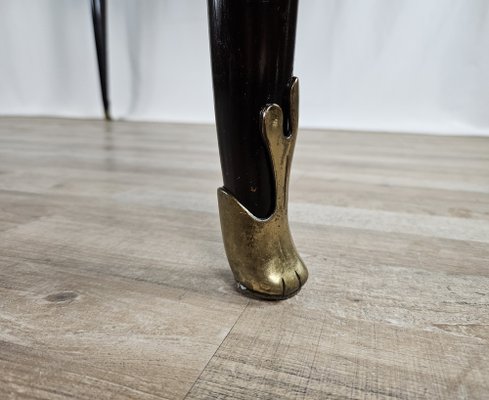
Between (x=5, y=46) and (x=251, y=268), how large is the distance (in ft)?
7.52

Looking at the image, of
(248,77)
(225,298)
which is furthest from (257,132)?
(225,298)

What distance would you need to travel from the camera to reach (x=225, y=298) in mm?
390

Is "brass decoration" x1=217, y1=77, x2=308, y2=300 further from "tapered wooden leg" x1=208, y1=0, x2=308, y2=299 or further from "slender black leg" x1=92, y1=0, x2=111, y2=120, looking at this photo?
"slender black leg" x1=92, y1=0, x2=111, y2=120

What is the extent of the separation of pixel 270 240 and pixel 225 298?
0.06 metres

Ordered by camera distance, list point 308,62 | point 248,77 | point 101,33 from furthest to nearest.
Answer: point 308,62 → point 101,33 → point 248,77

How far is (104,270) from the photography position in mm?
447

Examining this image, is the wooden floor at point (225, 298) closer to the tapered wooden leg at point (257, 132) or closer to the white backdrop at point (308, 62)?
the tapered wooden leg at point (257, 132)

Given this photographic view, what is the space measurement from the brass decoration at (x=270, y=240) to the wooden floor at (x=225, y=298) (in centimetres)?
2

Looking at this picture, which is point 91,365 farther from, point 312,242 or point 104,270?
point 312,242

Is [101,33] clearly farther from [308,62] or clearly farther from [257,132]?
[257,132]

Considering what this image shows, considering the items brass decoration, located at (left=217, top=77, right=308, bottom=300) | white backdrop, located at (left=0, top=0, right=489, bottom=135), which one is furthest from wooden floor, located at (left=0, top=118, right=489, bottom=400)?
white backdrop, located at (left=0, top=0, right=489, bottom=135)

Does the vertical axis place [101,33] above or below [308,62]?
above

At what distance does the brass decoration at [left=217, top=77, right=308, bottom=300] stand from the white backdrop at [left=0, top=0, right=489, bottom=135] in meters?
1.43

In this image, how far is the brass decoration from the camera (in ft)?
1.19
